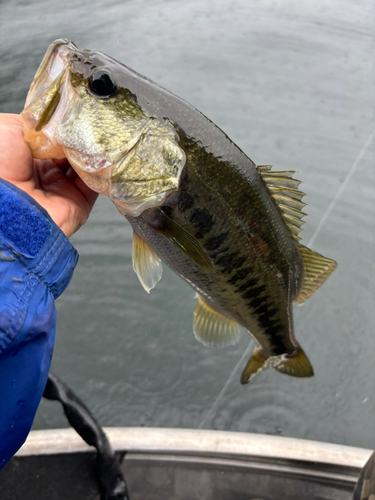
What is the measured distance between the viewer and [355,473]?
177 cm

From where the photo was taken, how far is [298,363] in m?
1.79

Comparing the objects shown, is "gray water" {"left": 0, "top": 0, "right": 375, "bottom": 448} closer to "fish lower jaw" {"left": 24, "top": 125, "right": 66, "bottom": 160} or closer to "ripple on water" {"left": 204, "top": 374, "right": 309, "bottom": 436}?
"ripple on water" {"left": 204, "top": 374, "right": 309, "bottom": 436}

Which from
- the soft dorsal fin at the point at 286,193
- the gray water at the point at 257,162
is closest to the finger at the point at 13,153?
the soft dorsal fin at the point at 286,193

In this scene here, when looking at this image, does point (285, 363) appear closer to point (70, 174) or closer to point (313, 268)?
point (313, 268)

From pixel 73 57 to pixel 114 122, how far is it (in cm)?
20

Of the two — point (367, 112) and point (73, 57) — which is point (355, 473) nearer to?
point (73, 57)

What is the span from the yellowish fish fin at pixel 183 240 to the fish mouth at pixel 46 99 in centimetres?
35

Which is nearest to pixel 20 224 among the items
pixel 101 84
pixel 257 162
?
pixel 101 84

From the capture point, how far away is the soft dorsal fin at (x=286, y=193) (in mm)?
1330

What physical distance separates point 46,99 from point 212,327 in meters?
1.12

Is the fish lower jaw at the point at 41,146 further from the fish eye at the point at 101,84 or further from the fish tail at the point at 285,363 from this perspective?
the fish tail at the point at 285,363

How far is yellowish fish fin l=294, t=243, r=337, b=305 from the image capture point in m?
1.51

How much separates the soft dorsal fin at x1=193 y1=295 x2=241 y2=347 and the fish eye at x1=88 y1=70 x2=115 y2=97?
3.08ft

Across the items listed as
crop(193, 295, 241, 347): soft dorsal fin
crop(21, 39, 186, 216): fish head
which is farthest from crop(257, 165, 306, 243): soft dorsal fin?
crop(193, 295, 241, 347): soft dorsal fin
